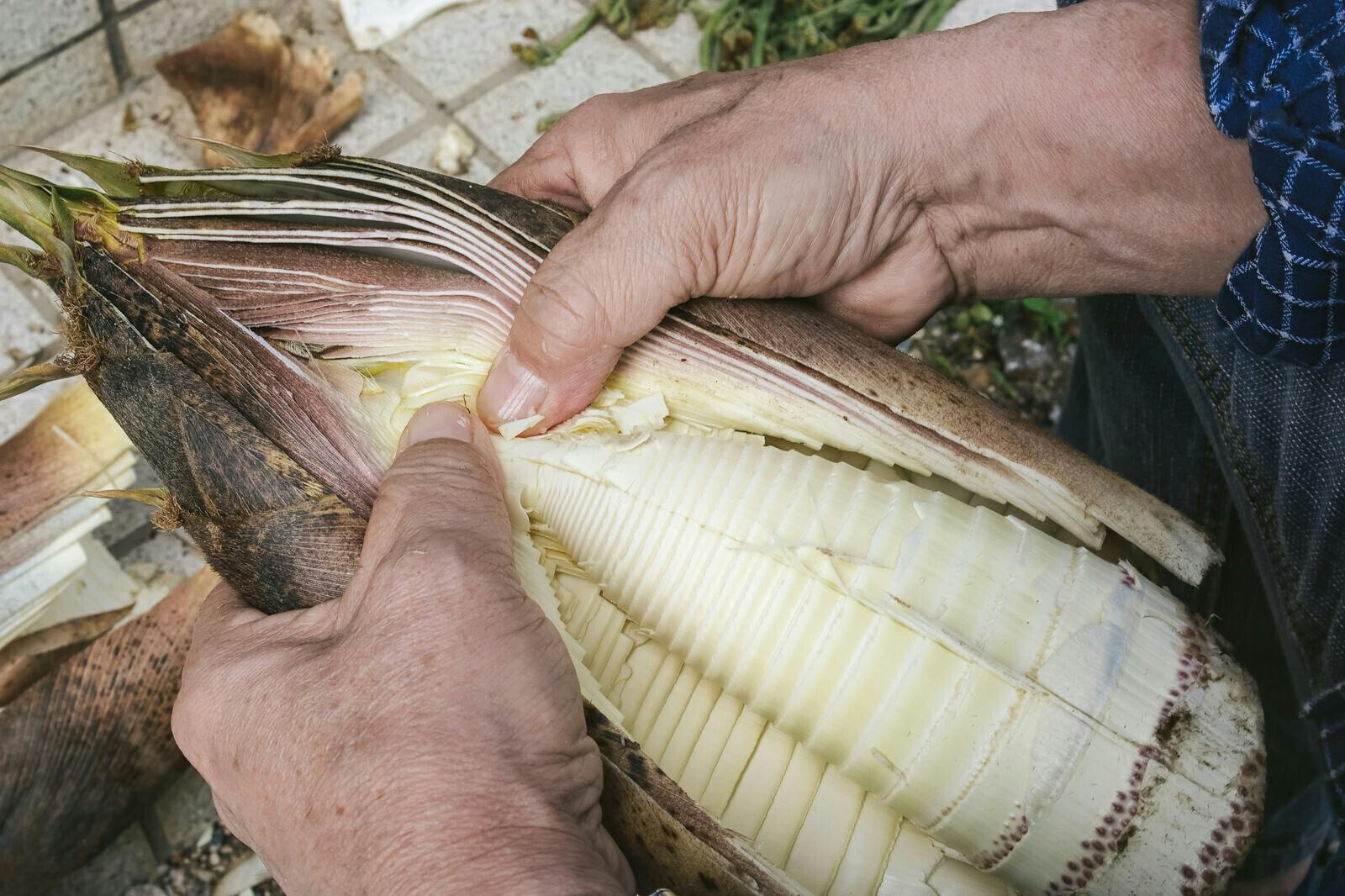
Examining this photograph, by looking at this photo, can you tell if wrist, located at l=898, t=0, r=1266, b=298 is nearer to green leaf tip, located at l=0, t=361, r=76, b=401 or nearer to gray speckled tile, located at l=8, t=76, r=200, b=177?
green leaf tip, located at l=0, t=361, r=76, b=401

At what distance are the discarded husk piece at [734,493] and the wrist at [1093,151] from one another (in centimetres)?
45

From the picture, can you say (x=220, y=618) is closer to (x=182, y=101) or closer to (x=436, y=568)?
(x=436, y=568)

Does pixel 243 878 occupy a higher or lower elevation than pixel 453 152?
lower

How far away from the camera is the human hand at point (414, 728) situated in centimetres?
153

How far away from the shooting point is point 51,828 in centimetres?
268

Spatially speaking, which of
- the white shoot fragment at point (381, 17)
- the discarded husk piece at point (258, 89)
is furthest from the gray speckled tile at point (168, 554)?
the white shoot fragment at point (381, 17)

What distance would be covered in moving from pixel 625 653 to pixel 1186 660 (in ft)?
3.43

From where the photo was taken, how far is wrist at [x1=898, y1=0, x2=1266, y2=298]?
1966mm

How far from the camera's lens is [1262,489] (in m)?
2.25

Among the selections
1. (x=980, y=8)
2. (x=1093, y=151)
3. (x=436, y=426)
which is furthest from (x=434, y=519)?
(x=980, y=8)

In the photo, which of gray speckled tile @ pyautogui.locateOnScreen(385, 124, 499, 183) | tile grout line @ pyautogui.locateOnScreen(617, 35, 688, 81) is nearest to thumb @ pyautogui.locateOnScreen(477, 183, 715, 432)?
gray speckled tile @ pyautogui.locateOnScreen(385, 124, 499, 183)

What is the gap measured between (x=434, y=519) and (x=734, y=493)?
583 millimetres

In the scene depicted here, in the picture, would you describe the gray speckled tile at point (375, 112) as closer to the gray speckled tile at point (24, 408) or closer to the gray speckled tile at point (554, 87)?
the gray speckled tile at point (554, 87)

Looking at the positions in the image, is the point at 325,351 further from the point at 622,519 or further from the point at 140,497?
the point at 622,519
